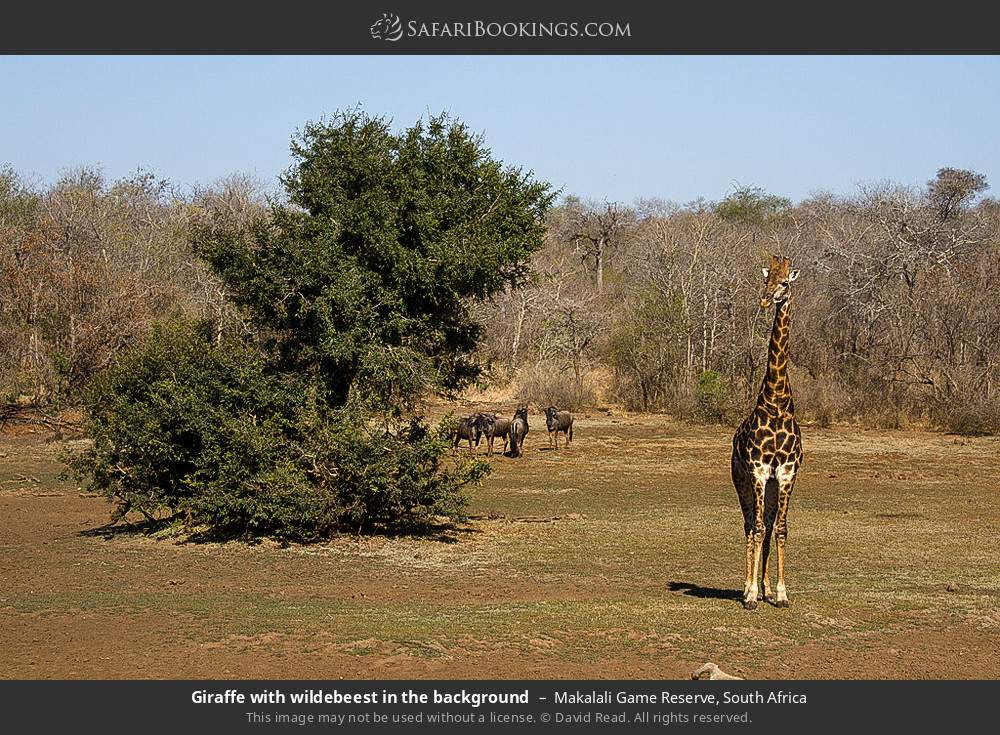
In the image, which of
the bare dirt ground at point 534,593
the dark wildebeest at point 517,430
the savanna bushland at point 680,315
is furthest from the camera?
the savanna bushland at point 680,315

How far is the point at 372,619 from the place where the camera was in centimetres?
1179

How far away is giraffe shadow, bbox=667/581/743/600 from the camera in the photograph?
13.0 meters

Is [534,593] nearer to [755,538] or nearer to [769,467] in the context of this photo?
[755,538]

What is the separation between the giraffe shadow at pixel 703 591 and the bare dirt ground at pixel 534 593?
0.03 meters

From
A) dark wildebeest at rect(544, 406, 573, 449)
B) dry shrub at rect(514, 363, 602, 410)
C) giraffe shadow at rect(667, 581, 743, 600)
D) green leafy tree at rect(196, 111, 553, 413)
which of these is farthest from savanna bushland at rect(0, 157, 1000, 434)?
giraffe shadow at rect(667, 581, 743, 600)

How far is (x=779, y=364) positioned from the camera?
500 inches

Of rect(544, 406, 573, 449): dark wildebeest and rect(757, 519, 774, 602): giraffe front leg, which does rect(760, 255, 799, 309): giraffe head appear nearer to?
rect(757, 519, 774, 602): giraffe front leg

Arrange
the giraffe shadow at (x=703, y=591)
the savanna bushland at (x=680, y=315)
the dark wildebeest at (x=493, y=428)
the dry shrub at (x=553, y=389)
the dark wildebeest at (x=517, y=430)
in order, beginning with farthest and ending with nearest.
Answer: the dry shrub at (x=553, y=389)
the savanna bushland at (x=680, y=315)
the dark wildebeest at (x=493, y=428)
the dark wildebeest at (x=517, y=430)
the giraffe shadow at (x=703, y=591)

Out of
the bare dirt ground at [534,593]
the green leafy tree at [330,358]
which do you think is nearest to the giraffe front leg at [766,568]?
the bare dirt ground at [534,593]

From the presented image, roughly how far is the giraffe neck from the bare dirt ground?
7.21 ft

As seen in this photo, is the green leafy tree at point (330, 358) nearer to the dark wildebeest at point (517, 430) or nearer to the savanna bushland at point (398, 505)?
the savanna bushland at point (398, 505)

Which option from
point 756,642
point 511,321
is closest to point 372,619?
point 756,642

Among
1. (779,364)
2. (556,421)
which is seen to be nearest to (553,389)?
(556,421)

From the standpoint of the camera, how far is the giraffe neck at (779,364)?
12.5 m
